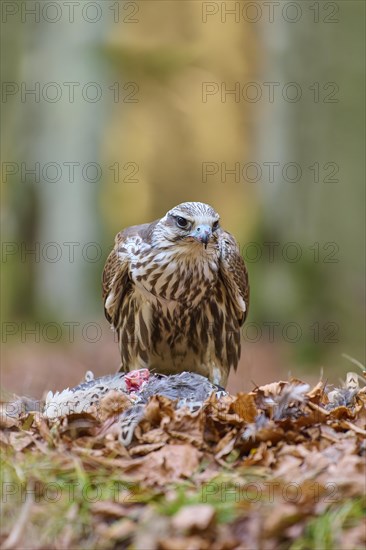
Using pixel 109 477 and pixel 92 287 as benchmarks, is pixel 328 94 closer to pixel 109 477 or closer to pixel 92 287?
pixel 92 287

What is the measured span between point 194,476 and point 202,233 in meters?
2.24

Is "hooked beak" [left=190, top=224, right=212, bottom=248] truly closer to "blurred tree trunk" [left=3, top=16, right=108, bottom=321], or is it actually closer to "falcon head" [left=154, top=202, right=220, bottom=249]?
"falcon head" [left=154, top=202, right=220, bottom=249]

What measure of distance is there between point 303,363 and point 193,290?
6.12m

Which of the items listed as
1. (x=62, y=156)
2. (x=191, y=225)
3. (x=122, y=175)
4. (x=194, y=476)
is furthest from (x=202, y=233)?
(x=122, y=175)

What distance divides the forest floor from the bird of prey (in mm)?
1531

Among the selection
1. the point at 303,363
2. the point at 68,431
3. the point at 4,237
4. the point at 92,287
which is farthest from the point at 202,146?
the point at 68,431

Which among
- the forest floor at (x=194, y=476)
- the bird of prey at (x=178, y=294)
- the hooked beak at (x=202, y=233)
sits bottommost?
the forest floor at (x=194, y=476)

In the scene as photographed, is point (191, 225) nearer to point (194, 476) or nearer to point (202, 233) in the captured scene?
point (202, 233)

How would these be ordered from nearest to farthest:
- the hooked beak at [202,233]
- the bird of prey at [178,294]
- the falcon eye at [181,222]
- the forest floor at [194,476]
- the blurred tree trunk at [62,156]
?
the forest floor at [194,476]
the hooked beak at [202,233]
the falcon eye at [181,222]
the bird of prey at [178,294]
the blurred tree trunk at [62,156]

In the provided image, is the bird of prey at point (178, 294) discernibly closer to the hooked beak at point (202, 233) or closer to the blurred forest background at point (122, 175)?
the hooked beak at point (202, 233)

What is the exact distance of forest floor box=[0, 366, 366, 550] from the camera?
10.7 ft

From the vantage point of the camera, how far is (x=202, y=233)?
18.7 ft

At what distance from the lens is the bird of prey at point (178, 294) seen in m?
5.98

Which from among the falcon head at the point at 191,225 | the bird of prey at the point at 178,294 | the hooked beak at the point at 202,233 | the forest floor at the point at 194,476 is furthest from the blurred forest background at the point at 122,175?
the forest floor at the point at 194,476
